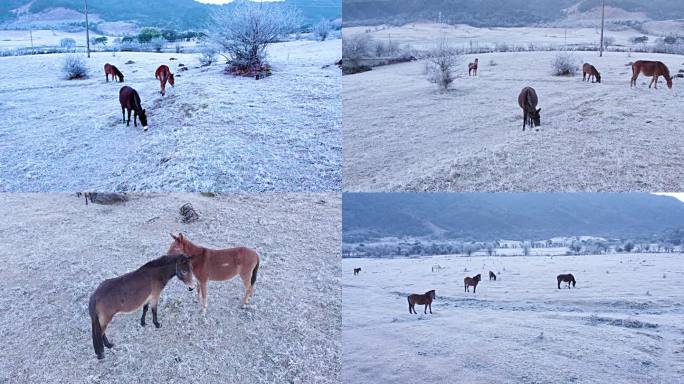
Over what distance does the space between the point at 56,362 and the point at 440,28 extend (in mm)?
20392

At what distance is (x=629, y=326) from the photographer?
4.50 metres

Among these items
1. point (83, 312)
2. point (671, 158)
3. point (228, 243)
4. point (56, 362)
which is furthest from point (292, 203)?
point (671, 158)

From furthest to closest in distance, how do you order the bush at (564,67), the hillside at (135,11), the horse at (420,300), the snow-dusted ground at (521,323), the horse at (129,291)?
the hillside at (135,11)
the bush at (564,67)
the horse at (420,300)
the snow-dusted ground at (521,323)
the horse at (129,291)

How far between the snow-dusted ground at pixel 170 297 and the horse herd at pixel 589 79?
3.75m

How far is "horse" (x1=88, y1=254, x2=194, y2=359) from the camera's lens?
138 inches

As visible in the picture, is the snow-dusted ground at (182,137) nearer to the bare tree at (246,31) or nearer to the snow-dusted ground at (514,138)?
the snow-dusted ground at (514,138)

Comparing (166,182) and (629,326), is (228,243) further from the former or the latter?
(629,326)

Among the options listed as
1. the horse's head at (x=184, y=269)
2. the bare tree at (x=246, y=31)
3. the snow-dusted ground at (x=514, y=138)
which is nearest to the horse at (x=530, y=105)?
the snow-dusted ground at (x=514, y=138)

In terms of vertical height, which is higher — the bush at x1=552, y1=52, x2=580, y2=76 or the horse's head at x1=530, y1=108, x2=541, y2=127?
the bush at x1=552, y1=52, x2=580, y2=76

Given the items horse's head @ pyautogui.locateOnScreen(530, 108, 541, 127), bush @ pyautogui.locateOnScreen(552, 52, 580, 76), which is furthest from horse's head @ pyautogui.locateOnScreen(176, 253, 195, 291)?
bush @ pyautogui.locateOnScreen(552, 52, 580, 76)

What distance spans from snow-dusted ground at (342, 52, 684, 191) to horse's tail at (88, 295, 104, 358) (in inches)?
152

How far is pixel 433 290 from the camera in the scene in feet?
17.3

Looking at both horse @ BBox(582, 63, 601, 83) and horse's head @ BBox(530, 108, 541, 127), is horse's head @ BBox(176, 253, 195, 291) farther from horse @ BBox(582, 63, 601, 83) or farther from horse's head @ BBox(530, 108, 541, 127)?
horse @ BBox(582, 63, 601, 83)

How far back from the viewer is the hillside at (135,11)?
15101 mm
